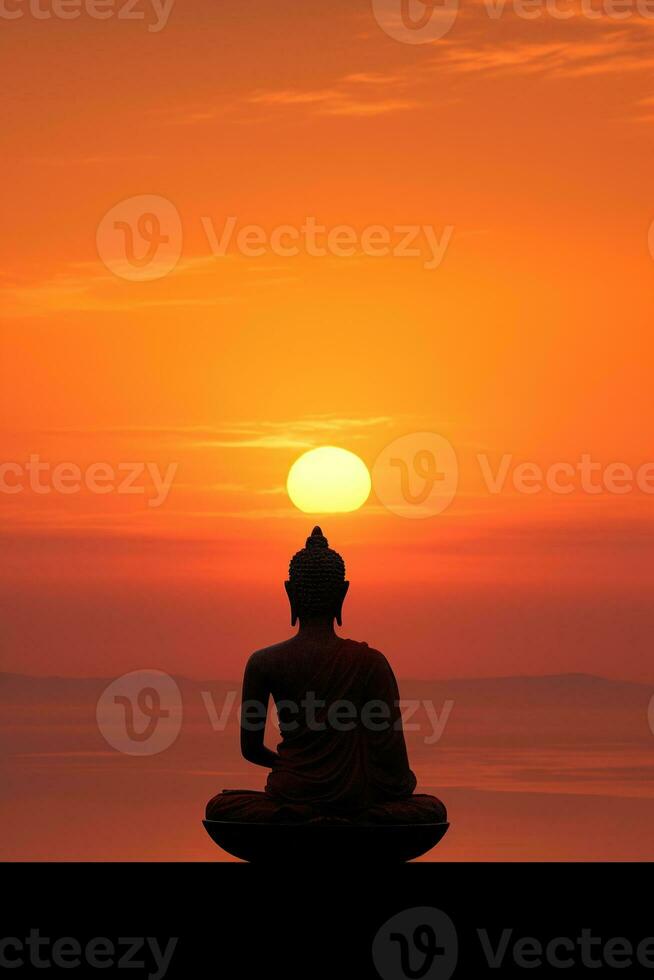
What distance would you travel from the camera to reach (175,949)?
1001 cm

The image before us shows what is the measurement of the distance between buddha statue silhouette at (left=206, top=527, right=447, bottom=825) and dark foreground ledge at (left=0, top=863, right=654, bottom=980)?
0.91 metres

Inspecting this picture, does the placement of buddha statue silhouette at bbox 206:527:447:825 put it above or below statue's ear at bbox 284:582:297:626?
below

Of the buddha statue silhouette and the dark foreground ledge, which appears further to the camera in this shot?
the buddha statue silhouette

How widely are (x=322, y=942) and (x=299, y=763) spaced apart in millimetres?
1519

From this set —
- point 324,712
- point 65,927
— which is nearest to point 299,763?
point 324,712

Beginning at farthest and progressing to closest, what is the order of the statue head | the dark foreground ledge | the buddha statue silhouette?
the statue head
the buddha statue silhouette
the dark foreground ledge

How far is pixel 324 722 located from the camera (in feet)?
38.9

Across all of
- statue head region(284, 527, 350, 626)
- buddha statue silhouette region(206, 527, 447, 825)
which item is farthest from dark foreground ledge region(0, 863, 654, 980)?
statue head region(284, 527, 350, 626)

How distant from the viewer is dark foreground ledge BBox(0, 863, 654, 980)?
392 inches

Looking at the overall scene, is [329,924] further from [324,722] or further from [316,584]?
[316,584]

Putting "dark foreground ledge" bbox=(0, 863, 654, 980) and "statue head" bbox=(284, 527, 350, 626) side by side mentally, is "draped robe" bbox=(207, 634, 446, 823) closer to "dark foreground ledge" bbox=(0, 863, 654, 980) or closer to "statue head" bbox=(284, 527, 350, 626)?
"statue head" bbox=(284, 527, 350, 626)

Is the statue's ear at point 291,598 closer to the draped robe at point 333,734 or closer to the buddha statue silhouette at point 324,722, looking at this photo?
the buddha statue silhouette at point 324,722

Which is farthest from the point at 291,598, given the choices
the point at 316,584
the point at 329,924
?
the point at 329,924

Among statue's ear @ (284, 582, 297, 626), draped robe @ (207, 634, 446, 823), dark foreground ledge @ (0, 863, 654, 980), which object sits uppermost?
statue's ear @ (284, 582, 297, 626)
